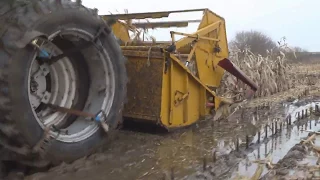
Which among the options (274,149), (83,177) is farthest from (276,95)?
(83,177)

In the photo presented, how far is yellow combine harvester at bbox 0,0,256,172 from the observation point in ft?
11.3

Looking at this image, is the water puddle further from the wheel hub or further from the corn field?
the corn field

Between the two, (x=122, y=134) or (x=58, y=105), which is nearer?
(x=58, y=105)

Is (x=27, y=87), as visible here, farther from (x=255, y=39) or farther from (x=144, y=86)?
(x=255, y=39)

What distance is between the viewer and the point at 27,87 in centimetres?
348

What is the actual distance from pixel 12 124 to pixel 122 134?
2.37m

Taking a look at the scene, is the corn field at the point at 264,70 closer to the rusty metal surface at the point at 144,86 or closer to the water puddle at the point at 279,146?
the water puddle at the point at 279,146

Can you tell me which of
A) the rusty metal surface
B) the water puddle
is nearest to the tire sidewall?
the rusty metal surface

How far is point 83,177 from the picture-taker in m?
3.87

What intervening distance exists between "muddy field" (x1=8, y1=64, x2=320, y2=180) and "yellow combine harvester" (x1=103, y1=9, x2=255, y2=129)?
315mm

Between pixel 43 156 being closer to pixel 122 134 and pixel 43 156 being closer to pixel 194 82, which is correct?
pixel 122 134

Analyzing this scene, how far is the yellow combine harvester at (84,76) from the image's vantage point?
3.46 meters

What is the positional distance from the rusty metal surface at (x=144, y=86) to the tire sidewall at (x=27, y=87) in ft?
3.11

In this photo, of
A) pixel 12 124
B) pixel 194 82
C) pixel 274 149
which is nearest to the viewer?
pixel 12 124
